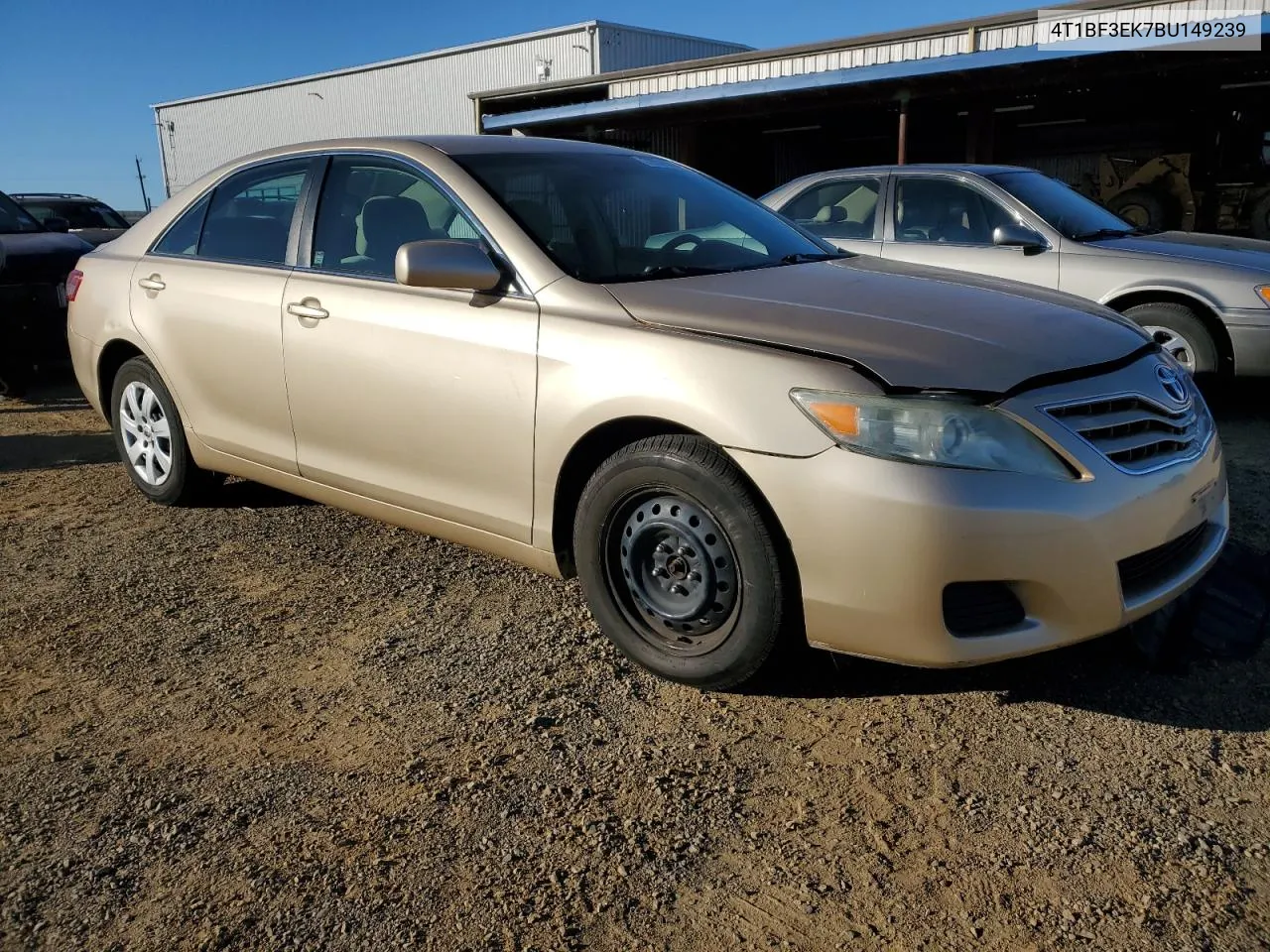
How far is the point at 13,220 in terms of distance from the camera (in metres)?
8.69

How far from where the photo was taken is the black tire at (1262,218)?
14195mm

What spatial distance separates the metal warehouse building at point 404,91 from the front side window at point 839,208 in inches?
787

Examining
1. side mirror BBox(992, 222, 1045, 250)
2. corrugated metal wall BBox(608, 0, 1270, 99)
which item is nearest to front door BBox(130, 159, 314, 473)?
side mirror BBox(992, 222, 1045, 250)

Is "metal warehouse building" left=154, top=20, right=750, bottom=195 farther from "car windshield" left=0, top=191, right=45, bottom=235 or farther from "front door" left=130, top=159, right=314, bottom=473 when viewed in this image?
Answer: "front door" left=130, top=159, right=314, bottom=473

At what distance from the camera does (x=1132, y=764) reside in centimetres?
258

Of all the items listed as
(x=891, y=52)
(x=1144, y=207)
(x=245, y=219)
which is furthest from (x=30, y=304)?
(x=1144, y=207)

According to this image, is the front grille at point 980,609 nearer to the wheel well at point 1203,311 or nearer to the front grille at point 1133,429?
the front grille at point 1133,429

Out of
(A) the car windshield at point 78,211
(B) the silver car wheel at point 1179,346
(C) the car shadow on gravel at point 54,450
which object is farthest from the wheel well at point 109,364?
(A) the car windshield at point 78,211

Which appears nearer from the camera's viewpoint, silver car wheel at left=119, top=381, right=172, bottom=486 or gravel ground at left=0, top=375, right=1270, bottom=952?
gravel ground at left=0, top=375, right=1270, bottom=952

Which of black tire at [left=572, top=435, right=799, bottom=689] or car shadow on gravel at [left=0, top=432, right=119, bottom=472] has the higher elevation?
black tire at [left=572, top=435, right=799, bottom=689]

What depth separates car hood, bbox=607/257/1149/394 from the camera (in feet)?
8.64

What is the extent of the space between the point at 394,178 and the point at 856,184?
443cm

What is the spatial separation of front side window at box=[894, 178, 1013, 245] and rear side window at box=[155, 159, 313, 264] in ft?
14.3

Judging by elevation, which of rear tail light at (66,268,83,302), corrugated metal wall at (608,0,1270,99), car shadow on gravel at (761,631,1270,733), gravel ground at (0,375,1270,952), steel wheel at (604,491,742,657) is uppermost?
corrugated metal wall at (608,0,1270,99)
